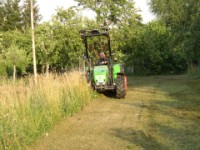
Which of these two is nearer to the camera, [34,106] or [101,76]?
[34,106]

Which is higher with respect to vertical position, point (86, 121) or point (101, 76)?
point (101, 76)

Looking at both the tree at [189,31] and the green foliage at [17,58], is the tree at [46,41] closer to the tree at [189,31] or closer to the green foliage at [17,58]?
the green foliage at [17,58]

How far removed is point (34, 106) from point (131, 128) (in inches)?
88.7

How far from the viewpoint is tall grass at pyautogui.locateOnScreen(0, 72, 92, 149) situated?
633cm

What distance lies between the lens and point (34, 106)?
795 centimetres

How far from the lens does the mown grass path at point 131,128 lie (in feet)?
20.9

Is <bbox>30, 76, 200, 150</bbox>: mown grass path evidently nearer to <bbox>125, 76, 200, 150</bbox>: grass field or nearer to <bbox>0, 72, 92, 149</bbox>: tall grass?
<bbox>125, 76, 200, 150</bbox>: grass field

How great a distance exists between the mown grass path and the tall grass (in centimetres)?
27

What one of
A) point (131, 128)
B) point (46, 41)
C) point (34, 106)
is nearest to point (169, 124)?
point (131, 128)

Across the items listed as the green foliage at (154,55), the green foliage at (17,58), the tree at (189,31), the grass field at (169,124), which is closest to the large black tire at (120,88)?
the grass field at (169,124)

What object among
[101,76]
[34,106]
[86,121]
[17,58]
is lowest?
[86,121]

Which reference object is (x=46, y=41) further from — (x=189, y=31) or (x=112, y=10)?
(x=112, y=10)

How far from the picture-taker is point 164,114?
29.5 ft

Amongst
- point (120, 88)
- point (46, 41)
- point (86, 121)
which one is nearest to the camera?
point (86, 121)
